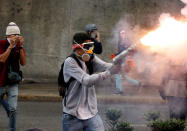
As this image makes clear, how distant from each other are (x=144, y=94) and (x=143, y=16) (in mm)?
3418

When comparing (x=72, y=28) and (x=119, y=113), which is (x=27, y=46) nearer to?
(x=72, y=28)

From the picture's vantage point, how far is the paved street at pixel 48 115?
791cm

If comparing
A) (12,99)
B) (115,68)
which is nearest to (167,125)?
(115,68)

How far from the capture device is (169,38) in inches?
232

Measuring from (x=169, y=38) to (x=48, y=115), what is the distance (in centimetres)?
404

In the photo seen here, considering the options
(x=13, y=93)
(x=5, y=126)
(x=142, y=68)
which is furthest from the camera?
(x=142, y=68)

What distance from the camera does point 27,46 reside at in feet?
47.7

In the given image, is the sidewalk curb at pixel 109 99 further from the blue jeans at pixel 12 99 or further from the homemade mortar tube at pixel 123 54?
the homemade mortar tube at pixel 123 54

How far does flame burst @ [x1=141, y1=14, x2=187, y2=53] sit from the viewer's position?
4780mm

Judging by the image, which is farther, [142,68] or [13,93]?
[142,68]

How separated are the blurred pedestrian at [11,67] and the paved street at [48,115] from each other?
4.20 feet

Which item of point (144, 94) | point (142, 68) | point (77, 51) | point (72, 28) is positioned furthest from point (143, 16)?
point (77, 51)

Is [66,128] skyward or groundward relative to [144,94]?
skyward

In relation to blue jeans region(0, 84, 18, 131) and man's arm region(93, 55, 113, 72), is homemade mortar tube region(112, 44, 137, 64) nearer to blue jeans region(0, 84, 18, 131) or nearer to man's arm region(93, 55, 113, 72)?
man's arm region(93, 55, 113, 72)
